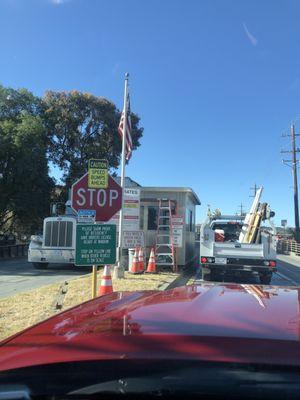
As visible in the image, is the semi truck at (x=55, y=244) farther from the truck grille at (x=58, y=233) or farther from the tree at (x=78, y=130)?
the tree at (x=78, y=130)

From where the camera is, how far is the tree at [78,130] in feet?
134

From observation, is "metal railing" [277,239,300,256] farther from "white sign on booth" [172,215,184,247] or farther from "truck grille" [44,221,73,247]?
"white sign on booth" [172,215,184,247]

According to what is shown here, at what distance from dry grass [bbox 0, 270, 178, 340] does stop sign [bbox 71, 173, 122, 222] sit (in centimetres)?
183

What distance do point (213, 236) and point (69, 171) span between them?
26.4m

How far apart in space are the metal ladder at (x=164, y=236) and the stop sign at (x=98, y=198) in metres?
9.25

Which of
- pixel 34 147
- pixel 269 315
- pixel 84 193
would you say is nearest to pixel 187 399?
pixel 269 315

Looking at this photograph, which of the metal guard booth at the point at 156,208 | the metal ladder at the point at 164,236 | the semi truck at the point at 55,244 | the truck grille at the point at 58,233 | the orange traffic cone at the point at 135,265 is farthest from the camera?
the truck grille at the point at 58,233

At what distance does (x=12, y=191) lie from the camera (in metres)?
33.5

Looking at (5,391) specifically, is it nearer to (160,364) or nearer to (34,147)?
(160,364)

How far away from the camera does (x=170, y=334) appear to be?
6.86 ft

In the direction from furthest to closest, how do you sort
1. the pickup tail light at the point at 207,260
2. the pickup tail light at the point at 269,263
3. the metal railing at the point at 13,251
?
1. the metal railing at the point at 13,251
2. the pickup tail light at the point at 207,260
3. the pickup tail light at the point at 269,263

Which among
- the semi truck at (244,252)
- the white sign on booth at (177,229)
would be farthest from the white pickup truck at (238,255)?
the white sign on booth at (177,229)

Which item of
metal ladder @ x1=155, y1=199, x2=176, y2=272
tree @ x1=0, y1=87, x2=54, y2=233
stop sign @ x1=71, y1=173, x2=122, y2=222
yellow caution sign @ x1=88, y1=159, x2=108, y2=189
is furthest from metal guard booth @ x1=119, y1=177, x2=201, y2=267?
tree @ x1=0, y1=87, x2=54, y2=233

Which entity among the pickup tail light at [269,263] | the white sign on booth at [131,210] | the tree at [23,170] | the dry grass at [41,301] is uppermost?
the tree at [23,170]
